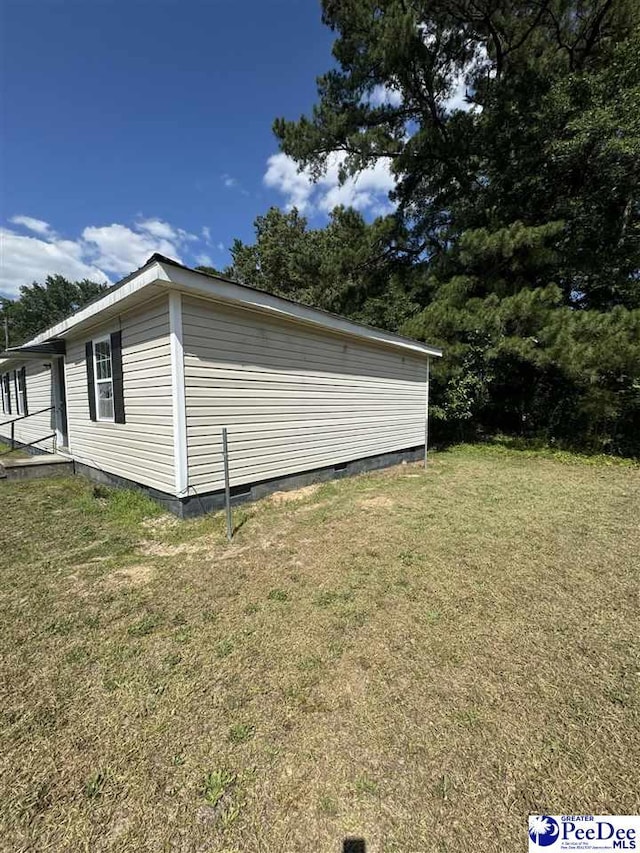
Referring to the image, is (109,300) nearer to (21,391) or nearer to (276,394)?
(276,394)

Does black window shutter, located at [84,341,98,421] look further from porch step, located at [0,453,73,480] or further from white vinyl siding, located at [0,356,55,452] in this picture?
white vinyl siding, located at [0,356,55,452]

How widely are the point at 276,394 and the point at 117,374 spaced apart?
227cm

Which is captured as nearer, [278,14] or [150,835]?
[150,835]

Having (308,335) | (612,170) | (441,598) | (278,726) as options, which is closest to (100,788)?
(278,726)

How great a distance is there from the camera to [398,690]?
6.00 feet

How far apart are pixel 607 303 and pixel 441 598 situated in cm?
1164

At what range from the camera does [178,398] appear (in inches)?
161

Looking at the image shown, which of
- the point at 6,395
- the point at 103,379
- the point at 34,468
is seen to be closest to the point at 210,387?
the point at 103,379

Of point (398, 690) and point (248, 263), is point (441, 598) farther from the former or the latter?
point (248, 263)

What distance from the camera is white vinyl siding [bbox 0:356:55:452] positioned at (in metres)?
8.16

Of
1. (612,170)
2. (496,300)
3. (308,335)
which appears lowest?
(308,335)

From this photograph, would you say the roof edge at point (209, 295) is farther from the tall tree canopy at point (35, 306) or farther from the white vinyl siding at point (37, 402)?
the tall tree canopy at point (35, 306)

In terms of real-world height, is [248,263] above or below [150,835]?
above

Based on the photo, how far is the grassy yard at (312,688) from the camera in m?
1.28
